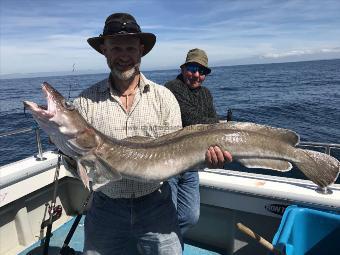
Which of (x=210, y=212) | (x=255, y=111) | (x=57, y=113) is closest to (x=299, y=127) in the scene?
(x=255, y=111)

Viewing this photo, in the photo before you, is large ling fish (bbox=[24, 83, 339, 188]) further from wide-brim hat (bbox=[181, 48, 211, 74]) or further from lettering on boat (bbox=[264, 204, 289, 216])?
wide-brim hat (bbox=[181, 48, 211, 74])

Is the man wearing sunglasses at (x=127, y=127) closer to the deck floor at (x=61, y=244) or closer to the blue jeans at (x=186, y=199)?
the blue jeans at (x=186, y=199)

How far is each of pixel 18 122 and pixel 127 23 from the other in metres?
21.2

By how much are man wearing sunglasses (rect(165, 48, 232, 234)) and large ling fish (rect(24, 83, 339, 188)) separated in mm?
936

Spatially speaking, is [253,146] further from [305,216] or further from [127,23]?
[127,23]

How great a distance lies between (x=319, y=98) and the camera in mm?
30062

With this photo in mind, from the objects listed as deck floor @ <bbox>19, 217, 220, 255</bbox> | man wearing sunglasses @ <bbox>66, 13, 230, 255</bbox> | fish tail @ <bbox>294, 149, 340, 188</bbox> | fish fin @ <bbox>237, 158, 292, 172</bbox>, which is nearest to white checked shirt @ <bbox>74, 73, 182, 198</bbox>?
man wearing sunglasses @ <bbox>66, 13, 230, 255</bbox>

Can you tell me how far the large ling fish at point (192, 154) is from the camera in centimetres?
327

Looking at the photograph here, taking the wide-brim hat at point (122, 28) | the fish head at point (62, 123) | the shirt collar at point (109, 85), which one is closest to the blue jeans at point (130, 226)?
the fish head at point (62, 123)

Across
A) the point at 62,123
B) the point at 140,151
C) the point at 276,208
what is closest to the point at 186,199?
the point at 276,208

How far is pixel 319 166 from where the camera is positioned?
3381 mm

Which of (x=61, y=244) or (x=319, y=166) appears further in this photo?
(x=61, y=244)

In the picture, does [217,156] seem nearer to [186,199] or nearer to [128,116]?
[128,116]

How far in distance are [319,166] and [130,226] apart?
6.42 feet
